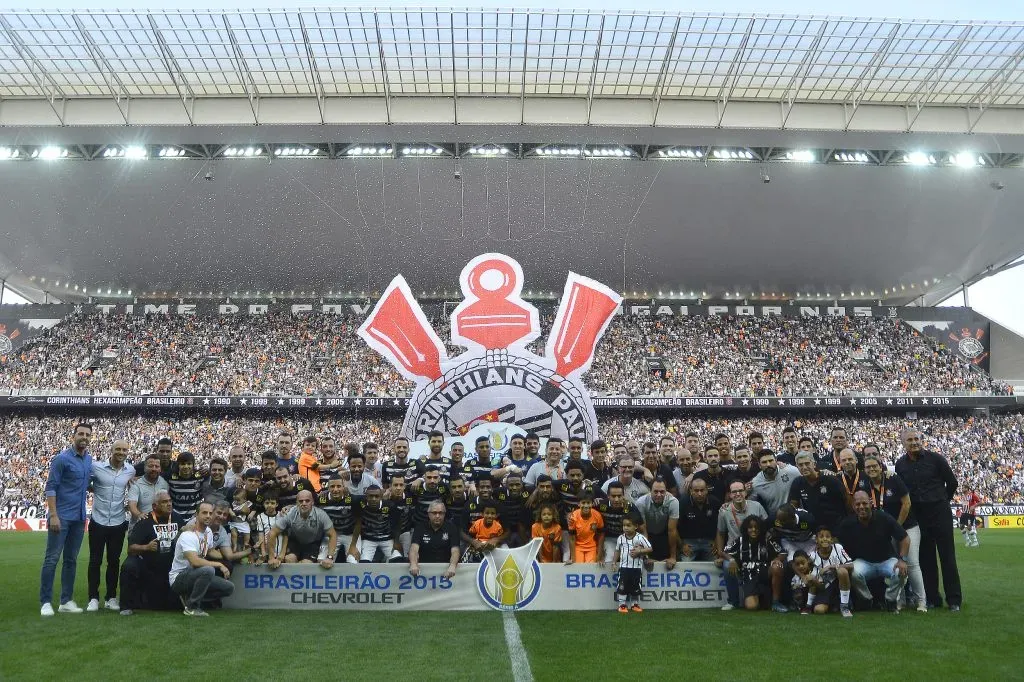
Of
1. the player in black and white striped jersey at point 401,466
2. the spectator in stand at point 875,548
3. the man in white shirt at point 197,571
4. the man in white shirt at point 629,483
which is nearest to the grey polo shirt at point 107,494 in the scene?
the man in white shirt at point 197,571

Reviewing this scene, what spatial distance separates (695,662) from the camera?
237 inches

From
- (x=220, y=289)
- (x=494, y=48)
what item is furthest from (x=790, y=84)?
(x=220, y=289)

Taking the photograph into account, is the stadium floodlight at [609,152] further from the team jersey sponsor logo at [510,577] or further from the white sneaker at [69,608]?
the white sneaker at [69,608]

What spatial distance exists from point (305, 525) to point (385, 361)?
3040cm

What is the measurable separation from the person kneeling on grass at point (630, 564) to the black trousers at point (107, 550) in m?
4.97

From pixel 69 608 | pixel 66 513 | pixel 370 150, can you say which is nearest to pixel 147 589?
pixel 69 608

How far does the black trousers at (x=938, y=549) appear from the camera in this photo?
8.32m

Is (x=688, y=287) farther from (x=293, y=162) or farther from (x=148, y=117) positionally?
(x=148, y=117)

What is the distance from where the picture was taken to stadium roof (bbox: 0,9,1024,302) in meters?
24.4

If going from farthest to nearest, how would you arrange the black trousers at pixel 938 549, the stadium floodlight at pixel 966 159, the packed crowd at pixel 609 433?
the packed crowd at pixel 609 433 < the stadium floodlight at pixel 966 159 < the black trousers at pixel 938 549

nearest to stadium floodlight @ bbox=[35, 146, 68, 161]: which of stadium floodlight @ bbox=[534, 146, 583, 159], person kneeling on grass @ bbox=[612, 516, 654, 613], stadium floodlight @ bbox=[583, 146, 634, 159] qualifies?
stadium floodlight @ bbox=[534, 146, 583, 159]

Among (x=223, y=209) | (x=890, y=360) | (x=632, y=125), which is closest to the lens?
(x=632, y=125)

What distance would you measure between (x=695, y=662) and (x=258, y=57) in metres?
23.9

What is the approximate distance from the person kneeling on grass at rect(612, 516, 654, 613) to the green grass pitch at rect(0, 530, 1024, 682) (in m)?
0.23
